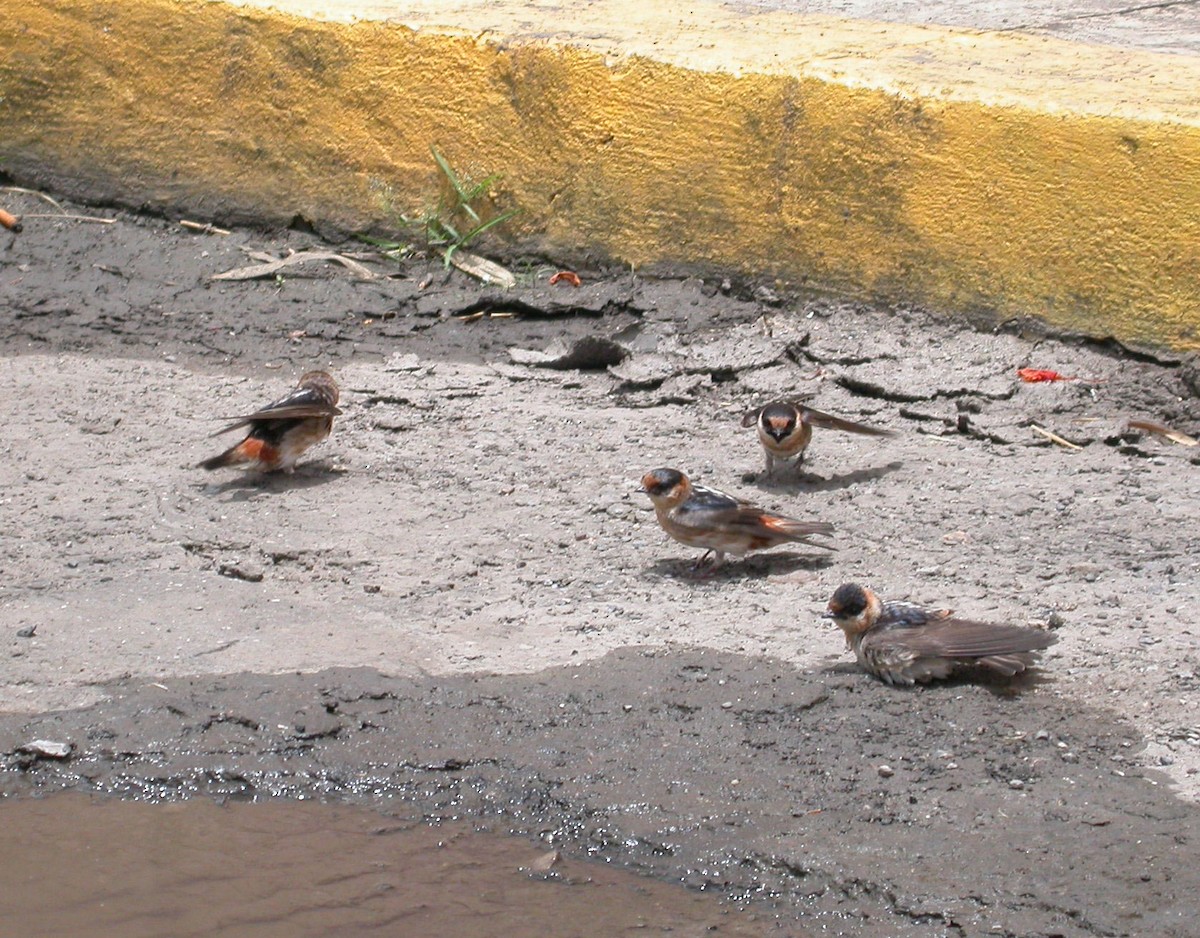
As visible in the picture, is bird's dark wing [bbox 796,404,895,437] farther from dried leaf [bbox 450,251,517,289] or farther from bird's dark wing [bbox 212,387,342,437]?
dried leaf [bbox 450,251,517,289]

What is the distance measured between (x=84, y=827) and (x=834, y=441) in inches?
151

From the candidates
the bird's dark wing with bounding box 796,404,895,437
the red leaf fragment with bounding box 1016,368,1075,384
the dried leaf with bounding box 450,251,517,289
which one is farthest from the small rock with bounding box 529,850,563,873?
the dried leaf with bounding box 450,251,517,289

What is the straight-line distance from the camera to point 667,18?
9.03m

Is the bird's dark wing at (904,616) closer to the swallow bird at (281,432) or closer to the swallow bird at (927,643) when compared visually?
the swallow bird at (927,643)

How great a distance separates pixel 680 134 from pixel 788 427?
202cm

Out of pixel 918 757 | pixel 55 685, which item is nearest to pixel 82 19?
pixel 55 685

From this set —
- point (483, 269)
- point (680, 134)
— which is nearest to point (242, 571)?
point (483, 269)

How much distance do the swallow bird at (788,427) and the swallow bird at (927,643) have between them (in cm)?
153

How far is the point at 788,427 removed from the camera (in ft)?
22.7

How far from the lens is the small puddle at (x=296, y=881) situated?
463 cm

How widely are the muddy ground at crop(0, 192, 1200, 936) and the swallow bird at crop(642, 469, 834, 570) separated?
140mm

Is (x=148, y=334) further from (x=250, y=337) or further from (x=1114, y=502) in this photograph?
(x=1114, y=502)

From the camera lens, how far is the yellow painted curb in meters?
7.67

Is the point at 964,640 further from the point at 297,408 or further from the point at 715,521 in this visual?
the point at 297,408
